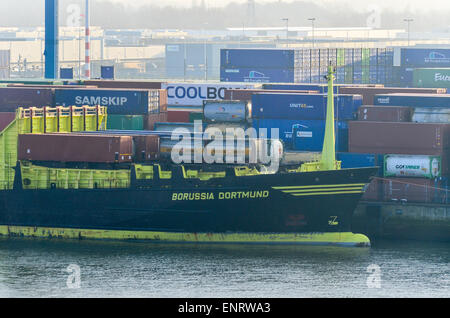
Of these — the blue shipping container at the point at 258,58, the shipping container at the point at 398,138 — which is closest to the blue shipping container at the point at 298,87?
the shipping container at the point at 398,138

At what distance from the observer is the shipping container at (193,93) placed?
2125 inches

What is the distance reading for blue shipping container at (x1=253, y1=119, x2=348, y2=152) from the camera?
1692 inches

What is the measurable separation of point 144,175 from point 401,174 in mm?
11504

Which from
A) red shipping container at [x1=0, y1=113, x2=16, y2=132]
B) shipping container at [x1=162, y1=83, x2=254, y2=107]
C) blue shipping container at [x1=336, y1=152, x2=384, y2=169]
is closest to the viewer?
blue shipping container at [x1=336, y1=152, x2=384, y2=169]

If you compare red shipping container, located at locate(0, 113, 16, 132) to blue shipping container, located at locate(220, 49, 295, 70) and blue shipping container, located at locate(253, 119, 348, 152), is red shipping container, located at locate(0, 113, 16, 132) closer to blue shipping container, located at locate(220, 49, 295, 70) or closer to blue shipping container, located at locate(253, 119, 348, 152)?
blue shipping container, located at locate(253, 119, 348, 152)

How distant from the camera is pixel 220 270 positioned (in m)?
34.3

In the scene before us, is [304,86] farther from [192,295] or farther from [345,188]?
[192,295]

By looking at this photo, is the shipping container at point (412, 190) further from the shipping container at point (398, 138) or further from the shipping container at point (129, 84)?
the shipping container at point (129, 84)

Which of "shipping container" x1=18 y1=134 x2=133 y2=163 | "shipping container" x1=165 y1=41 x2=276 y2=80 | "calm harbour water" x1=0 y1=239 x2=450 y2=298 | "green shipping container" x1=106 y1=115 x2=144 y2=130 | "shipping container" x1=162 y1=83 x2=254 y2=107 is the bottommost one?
"calm harbour water" x1=0 y1=239 x2=450 y2=298

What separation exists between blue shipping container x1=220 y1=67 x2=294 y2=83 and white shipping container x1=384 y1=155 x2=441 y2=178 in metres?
31.1

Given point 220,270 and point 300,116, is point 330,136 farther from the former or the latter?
point 220,270

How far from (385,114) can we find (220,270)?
42.4ft

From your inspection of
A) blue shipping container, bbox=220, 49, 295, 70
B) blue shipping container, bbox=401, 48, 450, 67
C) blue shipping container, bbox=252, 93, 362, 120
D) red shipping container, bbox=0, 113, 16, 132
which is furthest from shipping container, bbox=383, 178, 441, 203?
blue shipping container, bbox=401, 48, 450, 67
